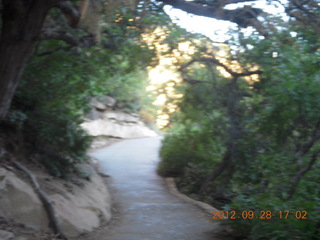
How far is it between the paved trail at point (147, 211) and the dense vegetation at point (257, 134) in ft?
2.25

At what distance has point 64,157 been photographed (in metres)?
Result: 9.00

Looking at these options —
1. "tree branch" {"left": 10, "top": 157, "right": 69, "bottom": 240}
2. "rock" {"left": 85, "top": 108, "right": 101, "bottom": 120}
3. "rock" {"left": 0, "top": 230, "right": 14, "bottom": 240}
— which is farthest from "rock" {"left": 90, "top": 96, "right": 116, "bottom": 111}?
"rock" {"left": 0, "top": 230, "right": 14, "bottom": 240}

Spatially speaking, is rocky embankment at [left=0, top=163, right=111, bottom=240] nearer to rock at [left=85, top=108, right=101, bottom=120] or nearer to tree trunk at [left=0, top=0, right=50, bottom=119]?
tree trunk at [left=0, top=0, right=50, bottom=119]

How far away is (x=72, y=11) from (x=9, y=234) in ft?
15.4

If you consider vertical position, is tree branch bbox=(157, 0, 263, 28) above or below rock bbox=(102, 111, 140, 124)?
above

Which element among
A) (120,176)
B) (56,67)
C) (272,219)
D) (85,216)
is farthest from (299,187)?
(120,176)

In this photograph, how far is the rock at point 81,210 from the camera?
6.54m

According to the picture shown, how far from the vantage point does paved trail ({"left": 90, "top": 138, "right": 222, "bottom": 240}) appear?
6.98 m

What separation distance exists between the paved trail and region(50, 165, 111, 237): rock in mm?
264

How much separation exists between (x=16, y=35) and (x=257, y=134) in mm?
5977

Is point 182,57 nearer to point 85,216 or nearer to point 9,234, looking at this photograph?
point 85,216

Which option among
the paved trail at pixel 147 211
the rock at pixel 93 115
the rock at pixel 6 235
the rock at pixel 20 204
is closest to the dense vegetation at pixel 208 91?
the paved trail at pixel 147 211

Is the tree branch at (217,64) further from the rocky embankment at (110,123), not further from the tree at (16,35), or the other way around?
the rocky embankment at (110,123)
